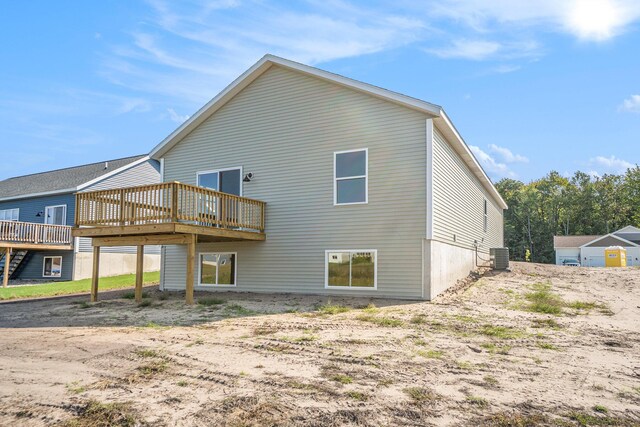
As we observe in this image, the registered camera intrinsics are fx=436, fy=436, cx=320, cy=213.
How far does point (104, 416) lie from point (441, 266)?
10.1 metres

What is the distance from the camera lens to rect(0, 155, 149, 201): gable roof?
2335 cm

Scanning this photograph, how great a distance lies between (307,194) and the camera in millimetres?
13250

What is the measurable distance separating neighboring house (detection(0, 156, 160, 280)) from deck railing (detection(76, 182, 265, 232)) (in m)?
10.7

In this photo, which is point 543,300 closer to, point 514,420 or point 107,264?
point 514,420

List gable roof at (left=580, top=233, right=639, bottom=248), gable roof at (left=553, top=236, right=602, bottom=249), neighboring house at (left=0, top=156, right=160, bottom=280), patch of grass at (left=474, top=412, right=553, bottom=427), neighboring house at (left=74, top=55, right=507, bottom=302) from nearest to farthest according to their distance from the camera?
patch of grass at (left=474, top=412, right=553, bottom=427), neighboring house at (left=74, top=55, right=507, bottom=302), neighboring house at (left=0, top=156, right=160, bottom=280), gable roof at (left=580, top=233, right=639, bottom=248), gable roof at (left=553, top=236, right=602, bottom=249)

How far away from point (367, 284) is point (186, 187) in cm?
551

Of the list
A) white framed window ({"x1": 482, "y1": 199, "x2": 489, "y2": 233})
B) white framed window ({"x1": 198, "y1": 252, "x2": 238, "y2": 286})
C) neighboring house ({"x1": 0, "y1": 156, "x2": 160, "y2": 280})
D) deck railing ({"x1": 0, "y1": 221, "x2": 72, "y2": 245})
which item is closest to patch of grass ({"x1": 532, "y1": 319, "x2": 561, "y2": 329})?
white framed window ({"x1": 198, "y1": 252, "x2": 238, "y2": 286})

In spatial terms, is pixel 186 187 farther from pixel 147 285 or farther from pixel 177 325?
pixel 147 285

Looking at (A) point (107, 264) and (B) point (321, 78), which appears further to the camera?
(A) point (107, 264)

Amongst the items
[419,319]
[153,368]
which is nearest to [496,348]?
[419,319]

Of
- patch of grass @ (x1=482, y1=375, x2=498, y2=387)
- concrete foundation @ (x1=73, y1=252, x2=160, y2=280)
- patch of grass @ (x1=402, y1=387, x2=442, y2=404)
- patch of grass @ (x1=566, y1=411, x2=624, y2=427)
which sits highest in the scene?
concrete foundation @ (x1=73, y1=252, x2=160, y2=280)

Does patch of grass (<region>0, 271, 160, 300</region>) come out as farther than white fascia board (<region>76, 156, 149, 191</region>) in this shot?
No

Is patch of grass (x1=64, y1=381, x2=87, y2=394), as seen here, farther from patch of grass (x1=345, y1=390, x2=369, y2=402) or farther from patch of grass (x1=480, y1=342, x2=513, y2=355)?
patch of grass (x1=480, y1=342, x2=513, y2=355)

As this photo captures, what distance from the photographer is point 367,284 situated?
39.8ft
